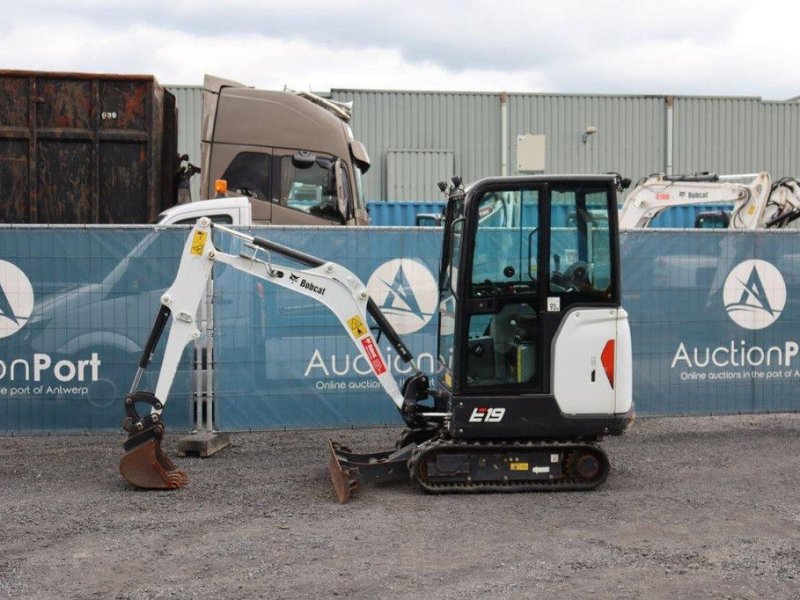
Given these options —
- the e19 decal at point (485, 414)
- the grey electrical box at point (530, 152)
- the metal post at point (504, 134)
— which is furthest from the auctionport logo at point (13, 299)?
the metal post at point (504, 134)

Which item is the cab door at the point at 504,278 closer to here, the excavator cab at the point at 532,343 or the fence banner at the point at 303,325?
the excavator cab at the point at 532,343

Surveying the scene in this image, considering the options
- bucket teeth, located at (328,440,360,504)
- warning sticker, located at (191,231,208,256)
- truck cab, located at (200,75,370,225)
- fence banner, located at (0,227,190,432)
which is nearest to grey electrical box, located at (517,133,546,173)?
truck cab, located at (200,75,370,225)

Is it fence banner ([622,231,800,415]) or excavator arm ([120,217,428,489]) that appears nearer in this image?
excavator arm ([120,217,428,489])

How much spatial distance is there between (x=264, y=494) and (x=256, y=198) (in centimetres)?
595

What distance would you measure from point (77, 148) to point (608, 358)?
8.08 m

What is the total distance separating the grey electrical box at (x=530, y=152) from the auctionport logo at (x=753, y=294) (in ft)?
21.6

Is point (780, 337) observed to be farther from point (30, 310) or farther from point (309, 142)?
point (30, 310)

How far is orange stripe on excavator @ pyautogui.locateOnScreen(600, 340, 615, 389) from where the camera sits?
7434 millimetres

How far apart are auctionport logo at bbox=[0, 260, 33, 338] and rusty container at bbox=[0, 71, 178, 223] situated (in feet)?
10.2

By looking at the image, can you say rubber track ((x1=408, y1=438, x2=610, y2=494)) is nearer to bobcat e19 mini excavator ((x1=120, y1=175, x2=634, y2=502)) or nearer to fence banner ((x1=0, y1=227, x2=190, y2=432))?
bobcat e19 mini excavator ((x1=120, y1=175, x2=634, y2=502))

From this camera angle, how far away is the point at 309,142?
42.7 feet

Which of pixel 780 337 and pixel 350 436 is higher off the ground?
pixel 780 337

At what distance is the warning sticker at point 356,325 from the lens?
7.95m

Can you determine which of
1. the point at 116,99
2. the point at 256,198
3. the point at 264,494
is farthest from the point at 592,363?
the point at 116,99
